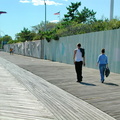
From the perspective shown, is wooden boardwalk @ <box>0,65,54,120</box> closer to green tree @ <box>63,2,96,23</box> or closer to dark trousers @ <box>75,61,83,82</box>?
dark trousers @ <box>75,61,83,82</box>

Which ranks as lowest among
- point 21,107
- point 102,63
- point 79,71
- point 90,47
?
point 21,107

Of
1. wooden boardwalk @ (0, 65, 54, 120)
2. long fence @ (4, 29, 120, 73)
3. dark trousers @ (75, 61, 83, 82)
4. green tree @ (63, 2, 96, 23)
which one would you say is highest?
green tree @ (63, 2, 96, 23)

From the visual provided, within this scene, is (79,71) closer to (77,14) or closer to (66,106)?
(66,106)

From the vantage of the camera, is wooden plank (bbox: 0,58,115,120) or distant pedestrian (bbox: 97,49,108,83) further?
distant pedestrian (bbox: 97,49,108,83)

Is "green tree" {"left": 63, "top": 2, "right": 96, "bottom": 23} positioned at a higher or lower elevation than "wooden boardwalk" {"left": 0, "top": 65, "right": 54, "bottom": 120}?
higher

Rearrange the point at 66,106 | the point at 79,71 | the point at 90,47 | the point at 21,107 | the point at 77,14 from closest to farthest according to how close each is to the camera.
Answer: the point at 21,107 → the point at 66,106 → the point at 79,71 → the point at 90,47 → the point at 77,14

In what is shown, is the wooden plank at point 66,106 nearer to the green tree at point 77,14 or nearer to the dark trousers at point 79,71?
the dark trousers at point 79,71

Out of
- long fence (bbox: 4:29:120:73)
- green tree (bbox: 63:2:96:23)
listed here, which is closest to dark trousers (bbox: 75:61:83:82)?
long fence (bbox: 4:29:120:73)

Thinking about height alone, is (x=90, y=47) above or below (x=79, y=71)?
above

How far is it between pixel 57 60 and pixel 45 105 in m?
19.7

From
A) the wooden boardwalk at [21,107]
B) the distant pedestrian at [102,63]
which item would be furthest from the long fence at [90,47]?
the wooden boardwalk at [21,107]

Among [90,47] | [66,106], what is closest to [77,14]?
[90,47]

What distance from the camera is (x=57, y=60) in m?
25.9

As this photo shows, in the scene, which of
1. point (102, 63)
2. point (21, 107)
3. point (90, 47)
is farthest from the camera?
point (90, 47)
